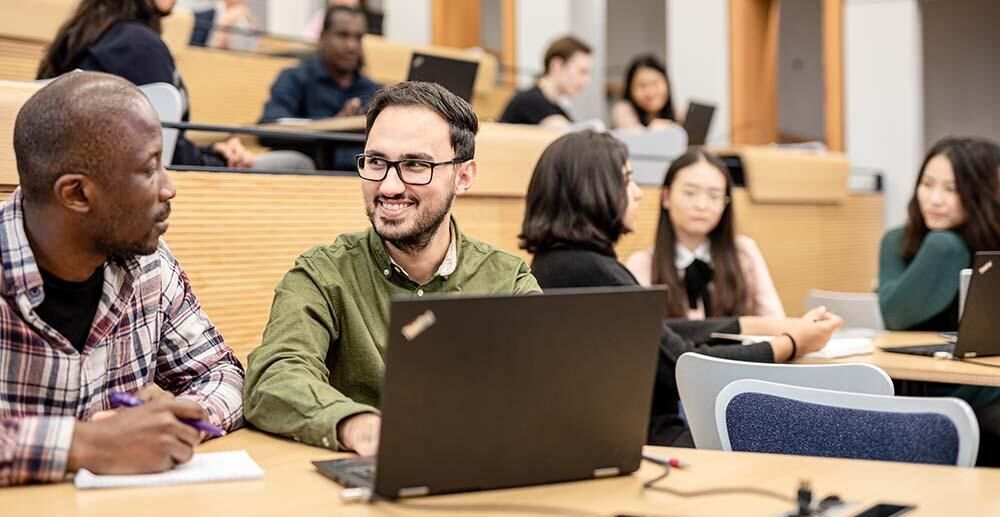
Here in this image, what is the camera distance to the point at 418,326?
4.14 feet

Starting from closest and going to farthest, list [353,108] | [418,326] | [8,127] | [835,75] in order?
1. [418,326]
2. [8,127]
3. [353,108]
4. [835,75]

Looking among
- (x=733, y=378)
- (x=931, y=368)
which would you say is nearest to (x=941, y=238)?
(x=931, y=368)

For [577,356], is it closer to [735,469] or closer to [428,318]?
[428,318]

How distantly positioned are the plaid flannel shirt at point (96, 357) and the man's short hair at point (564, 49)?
4.23 m

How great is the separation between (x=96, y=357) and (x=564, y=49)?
4.52m

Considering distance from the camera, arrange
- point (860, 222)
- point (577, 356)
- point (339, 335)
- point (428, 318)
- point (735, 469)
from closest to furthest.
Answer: point (428, 318)
point (577, 356)
point (735, 469)
point (339, 335)
point (860, 222)

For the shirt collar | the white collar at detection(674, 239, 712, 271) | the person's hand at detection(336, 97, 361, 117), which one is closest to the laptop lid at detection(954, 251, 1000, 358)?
the white collar at detection(674, 239, 712, 271)

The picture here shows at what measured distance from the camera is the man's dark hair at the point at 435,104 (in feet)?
6.59

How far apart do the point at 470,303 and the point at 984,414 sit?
2.35 metres

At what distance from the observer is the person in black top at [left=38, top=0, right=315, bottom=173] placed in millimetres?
3289

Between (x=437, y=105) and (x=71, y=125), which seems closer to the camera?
(x=71, y=125)

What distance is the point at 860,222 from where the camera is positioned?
6.41 metres

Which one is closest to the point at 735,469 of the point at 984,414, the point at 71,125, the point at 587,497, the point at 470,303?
the point at 587,497

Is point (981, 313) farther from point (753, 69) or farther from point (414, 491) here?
point (753, 69)
